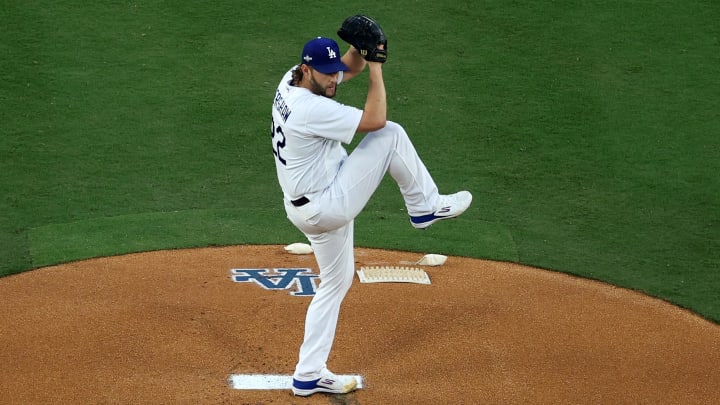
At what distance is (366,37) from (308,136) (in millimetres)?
725

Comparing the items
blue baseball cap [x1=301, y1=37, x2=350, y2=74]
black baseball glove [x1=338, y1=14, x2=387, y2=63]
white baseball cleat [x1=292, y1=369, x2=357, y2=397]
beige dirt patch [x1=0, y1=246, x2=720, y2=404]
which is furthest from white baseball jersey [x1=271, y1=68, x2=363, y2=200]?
beige dirt patch [x1=0, y1=246, x2=720, y2=404]

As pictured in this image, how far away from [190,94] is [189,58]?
867 millimetres

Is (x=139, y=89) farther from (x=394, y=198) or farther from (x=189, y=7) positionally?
(x=394, y=198)

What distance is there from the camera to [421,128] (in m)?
12.7

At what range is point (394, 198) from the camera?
11.4 m

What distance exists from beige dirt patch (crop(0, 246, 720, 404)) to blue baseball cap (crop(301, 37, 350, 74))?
2.30 metres

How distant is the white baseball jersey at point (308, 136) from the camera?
634 centimetres

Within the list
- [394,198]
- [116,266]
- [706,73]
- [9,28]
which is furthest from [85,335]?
[706,73]

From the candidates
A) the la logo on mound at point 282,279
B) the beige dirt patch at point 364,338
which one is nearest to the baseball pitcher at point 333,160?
the beige dirt patch at point 364,338

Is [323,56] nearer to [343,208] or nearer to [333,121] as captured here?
[333,121]

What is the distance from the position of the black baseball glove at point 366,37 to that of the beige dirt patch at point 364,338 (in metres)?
2.40

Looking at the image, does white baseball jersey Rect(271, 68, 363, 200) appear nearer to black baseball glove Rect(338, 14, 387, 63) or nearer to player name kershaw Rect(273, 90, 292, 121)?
player name kershaw Rect(273, 90, 292, 121)

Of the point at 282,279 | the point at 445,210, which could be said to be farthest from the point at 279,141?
the point at 282,279

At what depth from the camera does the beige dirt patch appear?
23.5 ft
